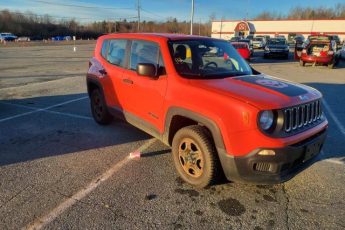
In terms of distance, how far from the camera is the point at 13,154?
193 inches

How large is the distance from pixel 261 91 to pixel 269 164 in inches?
33.3

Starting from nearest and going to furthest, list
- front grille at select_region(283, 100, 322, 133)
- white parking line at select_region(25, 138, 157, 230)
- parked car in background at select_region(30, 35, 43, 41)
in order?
white parking line at select_region(25, 138, 157, 230), front grille at select_region(283, 100, 322, 133), parked car in background at select_region(30, 35, 43, 41)

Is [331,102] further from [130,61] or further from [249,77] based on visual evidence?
[130,61]

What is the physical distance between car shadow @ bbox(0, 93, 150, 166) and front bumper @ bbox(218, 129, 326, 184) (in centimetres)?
257

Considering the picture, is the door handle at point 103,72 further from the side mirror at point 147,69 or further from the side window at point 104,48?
the side mirror at point 147,69

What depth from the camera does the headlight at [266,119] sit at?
127 inches

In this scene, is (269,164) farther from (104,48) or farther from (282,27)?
(282,27)

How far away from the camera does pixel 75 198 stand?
3.65 m

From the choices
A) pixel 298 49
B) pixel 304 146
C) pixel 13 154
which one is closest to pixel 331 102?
pixel 304 146

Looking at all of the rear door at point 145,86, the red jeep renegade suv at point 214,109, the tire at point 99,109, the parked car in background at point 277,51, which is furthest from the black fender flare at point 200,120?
the parked car in background at point 277,51

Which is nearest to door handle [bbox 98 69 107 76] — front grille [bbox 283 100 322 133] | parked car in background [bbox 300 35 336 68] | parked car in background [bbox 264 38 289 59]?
front grille [bbox 283 100 322 133]

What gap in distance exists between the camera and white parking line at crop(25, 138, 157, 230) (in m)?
3.15

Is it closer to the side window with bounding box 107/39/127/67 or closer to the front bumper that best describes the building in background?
the side window with bounding box 107/39/127/67

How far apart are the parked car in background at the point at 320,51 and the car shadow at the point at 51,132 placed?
15.6 meters
